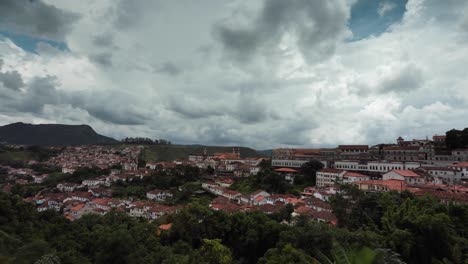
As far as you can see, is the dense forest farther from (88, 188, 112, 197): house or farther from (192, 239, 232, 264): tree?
(88, 188, 112, 197): house

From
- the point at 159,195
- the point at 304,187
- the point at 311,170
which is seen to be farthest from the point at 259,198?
the point at 159,195

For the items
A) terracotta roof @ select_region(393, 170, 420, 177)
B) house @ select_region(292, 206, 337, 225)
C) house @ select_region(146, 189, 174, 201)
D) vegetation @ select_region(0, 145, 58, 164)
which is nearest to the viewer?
house @ select_region(292, 206, 337, 225)

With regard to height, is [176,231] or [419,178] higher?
[419,178]

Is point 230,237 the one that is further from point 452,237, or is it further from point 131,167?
point 131,167

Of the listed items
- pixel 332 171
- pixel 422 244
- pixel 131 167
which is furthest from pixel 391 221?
pixel 131 167

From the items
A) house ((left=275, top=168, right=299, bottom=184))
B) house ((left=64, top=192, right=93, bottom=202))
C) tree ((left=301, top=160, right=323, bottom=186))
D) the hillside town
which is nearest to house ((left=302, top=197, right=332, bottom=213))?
the hillside town

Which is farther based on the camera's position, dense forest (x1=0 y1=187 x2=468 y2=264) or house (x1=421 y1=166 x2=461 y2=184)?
house (x1=421 y1=166 x2=461 y2=184)

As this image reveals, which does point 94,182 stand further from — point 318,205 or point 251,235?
point 318,205
